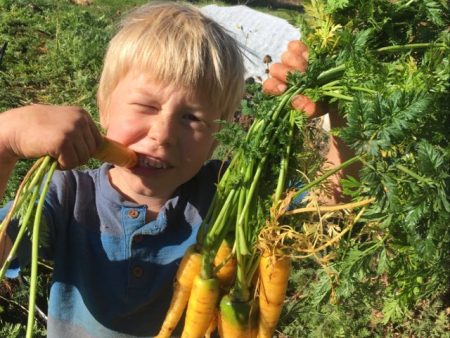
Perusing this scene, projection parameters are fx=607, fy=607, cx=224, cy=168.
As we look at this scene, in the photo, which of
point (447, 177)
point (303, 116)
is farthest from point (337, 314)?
point (447, 177)

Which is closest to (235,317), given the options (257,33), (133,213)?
(133,213)

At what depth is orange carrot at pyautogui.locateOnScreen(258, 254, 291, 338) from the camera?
1870 mm

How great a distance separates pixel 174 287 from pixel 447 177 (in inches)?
40.7

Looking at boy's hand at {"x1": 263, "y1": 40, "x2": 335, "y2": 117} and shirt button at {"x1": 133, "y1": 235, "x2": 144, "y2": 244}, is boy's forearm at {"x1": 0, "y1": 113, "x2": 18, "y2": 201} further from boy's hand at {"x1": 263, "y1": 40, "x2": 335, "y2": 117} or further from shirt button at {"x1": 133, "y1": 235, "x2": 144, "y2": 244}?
boy's hand at {"x1": 263, "y1": 40, "x2": 335, "y2": 117}

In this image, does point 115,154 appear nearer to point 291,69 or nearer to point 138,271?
point 138,271

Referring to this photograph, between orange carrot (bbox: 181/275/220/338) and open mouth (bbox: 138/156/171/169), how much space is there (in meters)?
0.36

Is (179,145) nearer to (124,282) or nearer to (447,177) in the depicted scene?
(124,282)

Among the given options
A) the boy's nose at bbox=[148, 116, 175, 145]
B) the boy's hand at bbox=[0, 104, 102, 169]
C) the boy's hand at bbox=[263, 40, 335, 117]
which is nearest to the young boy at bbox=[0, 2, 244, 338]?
the boy's nose at bbox=[148, 116, 175, 145]

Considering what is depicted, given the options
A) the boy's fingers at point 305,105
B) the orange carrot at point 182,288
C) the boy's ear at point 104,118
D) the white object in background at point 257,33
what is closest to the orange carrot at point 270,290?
the orange carrot at point 182,288

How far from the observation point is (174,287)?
203 cm

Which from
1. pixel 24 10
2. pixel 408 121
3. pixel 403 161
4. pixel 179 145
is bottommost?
pixel 24 10

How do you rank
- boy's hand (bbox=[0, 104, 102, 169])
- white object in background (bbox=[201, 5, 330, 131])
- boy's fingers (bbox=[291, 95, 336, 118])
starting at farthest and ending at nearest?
white object in background (bbox=[201, 5, 330, 131]), boy's fingers (bbox=[291, 95, 336, 118]), boy's hand (bbox=[0, 104, 102, 169])

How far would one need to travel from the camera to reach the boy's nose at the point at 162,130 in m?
1.83

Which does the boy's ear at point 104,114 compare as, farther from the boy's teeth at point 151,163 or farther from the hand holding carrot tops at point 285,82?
the hand holding carrot tops at point 285,82
